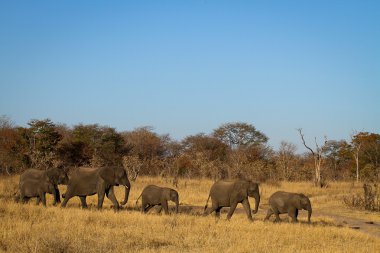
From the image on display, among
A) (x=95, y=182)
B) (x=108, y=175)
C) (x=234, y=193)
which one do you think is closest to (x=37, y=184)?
(x=95, y=182)

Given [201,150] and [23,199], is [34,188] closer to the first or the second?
[23,199]

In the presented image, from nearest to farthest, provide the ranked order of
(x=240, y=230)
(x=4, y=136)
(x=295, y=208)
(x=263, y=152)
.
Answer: (x=240, y=230) → (x=295, y=208) → (x=4, y=136) → (x=263, y=152)

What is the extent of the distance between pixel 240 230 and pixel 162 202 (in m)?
5.98

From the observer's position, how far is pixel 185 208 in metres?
22.3

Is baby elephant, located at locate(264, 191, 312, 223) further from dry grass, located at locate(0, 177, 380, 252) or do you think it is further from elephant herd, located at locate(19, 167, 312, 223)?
dry grass, located at locate(0, 177, 380, 252)

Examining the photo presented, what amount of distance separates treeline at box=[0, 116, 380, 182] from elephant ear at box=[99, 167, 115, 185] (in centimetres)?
1551

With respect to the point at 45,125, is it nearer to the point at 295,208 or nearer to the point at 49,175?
the point at 49,175

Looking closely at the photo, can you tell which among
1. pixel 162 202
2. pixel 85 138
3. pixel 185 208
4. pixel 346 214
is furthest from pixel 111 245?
pixel 85 138

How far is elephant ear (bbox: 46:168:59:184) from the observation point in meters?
18.7

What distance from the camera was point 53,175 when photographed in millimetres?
18891

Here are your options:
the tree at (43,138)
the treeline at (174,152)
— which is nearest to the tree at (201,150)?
the treeline at (174,152)

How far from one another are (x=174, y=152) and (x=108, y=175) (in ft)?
150

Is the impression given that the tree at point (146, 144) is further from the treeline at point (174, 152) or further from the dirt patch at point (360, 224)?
the dirt patch at point (360, 224)

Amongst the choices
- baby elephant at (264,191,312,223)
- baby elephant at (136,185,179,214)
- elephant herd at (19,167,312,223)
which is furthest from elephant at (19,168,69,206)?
baby elephant at (264,191,312,223)
